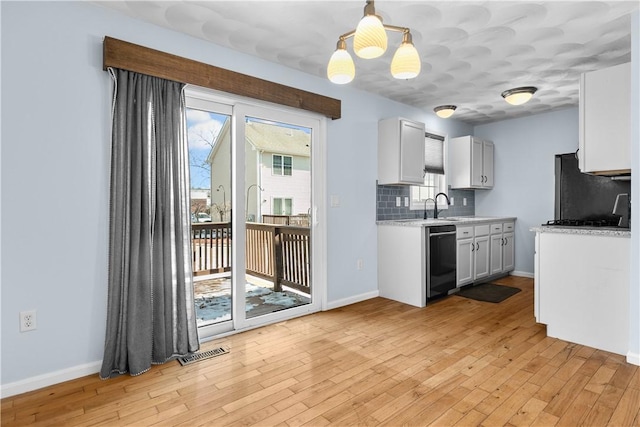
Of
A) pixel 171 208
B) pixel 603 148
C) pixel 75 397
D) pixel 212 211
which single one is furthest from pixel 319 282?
pixel 603 148

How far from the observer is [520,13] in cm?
252

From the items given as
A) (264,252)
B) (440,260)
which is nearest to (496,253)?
(440,260)

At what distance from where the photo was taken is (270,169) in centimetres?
341

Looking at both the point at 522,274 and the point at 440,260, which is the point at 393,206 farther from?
the point at 522,274

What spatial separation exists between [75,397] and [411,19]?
330 centimetres

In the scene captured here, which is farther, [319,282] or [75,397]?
[319,282]

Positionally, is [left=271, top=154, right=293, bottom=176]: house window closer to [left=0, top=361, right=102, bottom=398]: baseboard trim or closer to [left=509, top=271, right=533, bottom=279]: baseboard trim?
[left=0, top=361, right=102, bottom=398]: baseboard trim

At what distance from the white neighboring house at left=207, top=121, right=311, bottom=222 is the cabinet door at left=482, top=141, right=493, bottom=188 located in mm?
3215

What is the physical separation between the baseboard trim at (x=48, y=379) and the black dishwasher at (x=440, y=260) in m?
3.15

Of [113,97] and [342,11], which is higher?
[342,11]

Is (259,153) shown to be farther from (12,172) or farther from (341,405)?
(341,405)

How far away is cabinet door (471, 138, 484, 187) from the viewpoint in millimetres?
5320

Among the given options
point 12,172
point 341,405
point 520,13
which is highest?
point 520,13

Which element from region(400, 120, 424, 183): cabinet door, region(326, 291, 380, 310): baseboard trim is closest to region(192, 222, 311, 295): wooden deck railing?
region(326, 291, 380, 310): baseboard trim
